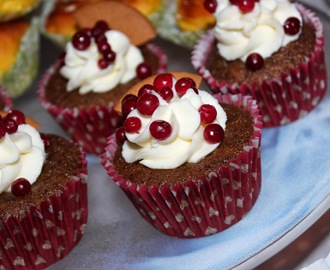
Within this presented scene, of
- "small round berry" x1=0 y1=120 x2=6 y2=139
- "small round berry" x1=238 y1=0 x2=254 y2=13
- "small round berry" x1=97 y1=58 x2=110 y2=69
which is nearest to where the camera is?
"small round berry" x1=0 y1=120 x2=6 y2=139

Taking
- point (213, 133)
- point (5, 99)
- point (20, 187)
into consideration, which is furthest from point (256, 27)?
point (5, 99)

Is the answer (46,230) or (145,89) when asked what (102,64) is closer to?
(145,89)

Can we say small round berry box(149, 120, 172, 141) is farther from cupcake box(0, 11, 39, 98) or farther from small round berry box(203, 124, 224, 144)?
cupcake box(0, 11, 39, 98)

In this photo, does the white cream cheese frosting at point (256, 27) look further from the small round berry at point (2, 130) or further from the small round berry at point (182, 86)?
the small round berry at point (2, 130)

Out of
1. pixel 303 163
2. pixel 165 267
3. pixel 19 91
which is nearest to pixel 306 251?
pixel 303 163

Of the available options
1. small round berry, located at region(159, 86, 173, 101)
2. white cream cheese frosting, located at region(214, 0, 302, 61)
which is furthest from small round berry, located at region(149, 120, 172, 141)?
white cream cheese frosting, located at region(214, 0, 302, 61)

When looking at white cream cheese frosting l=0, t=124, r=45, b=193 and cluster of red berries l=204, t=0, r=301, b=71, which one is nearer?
white cream cheese frosting l=0, t=124, r=45, b=193

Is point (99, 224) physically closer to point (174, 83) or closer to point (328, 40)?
point (174, 83)
